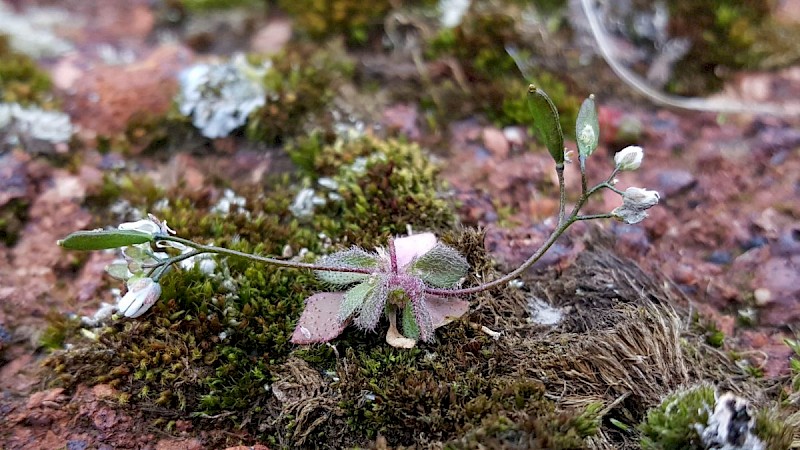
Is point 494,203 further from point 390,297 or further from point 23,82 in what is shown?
point 23,82

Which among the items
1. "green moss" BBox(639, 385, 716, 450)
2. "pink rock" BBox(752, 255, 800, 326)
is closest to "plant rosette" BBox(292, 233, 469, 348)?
"green moss" BBox(639, 385, 716, 450)

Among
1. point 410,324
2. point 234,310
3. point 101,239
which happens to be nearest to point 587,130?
point 410,324

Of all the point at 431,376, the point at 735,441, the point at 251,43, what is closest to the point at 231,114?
the point at 251,43

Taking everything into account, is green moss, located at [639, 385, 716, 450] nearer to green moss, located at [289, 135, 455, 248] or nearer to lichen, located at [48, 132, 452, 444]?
lichen, located at [48, 132, 452, 444]

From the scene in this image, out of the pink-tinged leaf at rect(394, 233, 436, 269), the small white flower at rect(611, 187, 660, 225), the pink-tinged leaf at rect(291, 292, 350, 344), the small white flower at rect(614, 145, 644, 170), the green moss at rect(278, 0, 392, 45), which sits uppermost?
the small white flower at rect(614, 145, 644, 170)

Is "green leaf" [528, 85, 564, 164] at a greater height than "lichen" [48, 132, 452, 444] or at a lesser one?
greater

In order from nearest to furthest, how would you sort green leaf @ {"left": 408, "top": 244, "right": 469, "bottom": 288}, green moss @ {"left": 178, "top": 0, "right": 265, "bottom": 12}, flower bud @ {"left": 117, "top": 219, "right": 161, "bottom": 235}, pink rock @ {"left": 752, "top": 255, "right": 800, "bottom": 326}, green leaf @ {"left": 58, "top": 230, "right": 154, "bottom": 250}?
green leaf @ {"left": 58, "top": 230, "right": 154, "bottom": 250} → flower bud @ {"left": 117, "top": 219, "right": 161, "bottom": 235} → green leaf @ {"left": 408, "top": 244, "right": 469, "bottom": 288} → pink rock @ {"left": 752, "top": 255, "right": 800, "bottom": 326} → green moss @ {"left": 178, "top": 0, "right": 265, "bottom": 12}

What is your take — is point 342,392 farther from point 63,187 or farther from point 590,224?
point 63,187
